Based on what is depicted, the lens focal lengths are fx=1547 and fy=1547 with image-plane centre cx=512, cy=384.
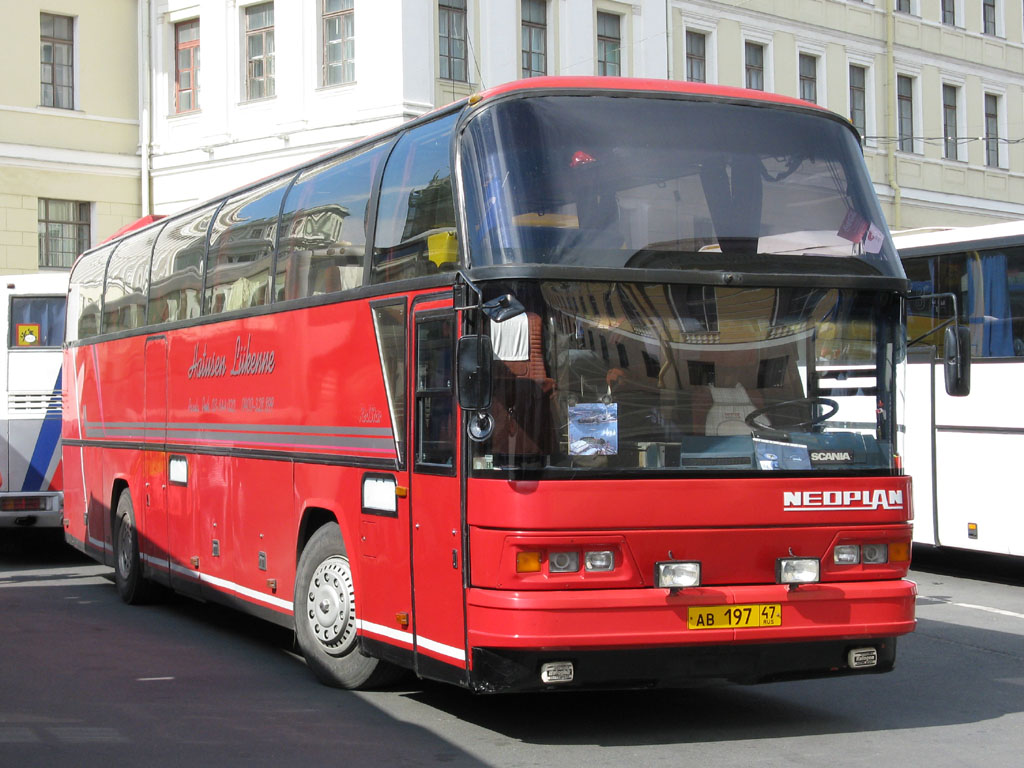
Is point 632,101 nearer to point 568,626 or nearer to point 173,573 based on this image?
point 568,626

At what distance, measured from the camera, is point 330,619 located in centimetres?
948

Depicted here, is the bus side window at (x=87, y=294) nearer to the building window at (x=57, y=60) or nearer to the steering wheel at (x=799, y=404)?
the steering wheel at (x=799, y=404)

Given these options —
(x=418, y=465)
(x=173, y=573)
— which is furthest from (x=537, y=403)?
(x=173, y=573)

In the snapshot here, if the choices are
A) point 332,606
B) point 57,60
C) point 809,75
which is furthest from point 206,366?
point 809,75

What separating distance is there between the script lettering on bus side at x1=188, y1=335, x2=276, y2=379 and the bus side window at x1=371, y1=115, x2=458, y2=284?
1.98 metres

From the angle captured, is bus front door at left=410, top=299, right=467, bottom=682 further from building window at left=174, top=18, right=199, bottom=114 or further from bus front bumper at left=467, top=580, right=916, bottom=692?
building window at left=174, top=18, right=199, bottom=114

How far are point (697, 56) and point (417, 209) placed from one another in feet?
95.3

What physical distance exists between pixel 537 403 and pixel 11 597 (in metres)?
8.78

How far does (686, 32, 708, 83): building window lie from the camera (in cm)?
3609

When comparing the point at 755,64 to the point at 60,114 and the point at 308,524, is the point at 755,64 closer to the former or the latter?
the point at 60,114

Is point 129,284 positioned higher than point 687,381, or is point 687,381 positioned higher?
point 129,284

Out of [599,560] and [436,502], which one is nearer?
[599,560]

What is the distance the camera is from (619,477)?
755 centimetres

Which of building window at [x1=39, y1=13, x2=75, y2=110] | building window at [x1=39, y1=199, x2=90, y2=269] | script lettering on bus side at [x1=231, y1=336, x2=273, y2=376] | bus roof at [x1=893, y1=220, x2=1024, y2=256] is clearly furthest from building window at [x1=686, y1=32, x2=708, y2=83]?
script lettering on bus side at [x1=231, y1=336, x2=273, y2=376]
